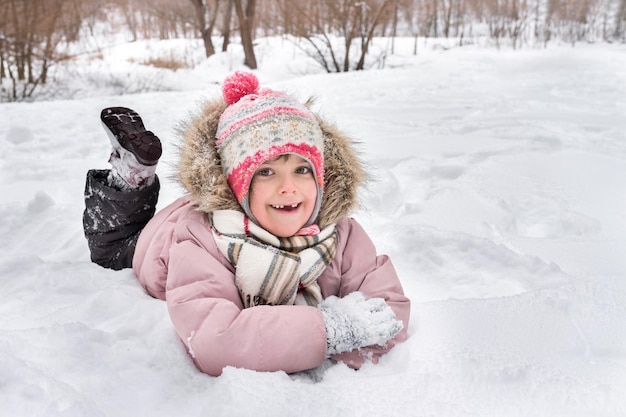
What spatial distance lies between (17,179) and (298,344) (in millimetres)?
2233

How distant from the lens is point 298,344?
1.13 meters

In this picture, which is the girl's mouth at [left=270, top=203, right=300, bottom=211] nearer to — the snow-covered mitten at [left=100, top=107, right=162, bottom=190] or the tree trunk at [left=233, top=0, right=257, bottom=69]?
the snow-covered mitten at [left=100, top=107, right=162, bottom=190]

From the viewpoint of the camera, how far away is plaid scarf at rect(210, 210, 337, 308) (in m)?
1.32

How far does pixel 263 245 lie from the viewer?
1.34 metres

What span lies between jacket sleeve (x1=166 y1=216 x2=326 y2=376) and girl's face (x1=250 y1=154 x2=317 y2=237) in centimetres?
22

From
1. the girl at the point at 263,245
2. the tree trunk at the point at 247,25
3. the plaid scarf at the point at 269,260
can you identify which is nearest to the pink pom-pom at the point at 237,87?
→ the girl at the point at 263,245

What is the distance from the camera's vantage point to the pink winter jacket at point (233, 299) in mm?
1115

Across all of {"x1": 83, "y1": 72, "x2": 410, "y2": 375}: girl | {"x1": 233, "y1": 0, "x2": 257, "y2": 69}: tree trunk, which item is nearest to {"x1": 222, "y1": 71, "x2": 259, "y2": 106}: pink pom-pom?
{"x1": 83, "y1": 72, "x2": 410, "y2": 375}: girl

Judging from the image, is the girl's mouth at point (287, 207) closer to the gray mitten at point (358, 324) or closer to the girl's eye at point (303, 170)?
the girl's eye at point (303, 170)

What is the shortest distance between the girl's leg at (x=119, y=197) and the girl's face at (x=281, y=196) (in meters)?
0.44

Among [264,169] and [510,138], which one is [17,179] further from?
[510,138]

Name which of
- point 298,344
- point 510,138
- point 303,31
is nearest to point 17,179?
point 298,344

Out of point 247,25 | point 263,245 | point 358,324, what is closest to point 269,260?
point 263,245

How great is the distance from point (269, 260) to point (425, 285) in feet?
2.08
